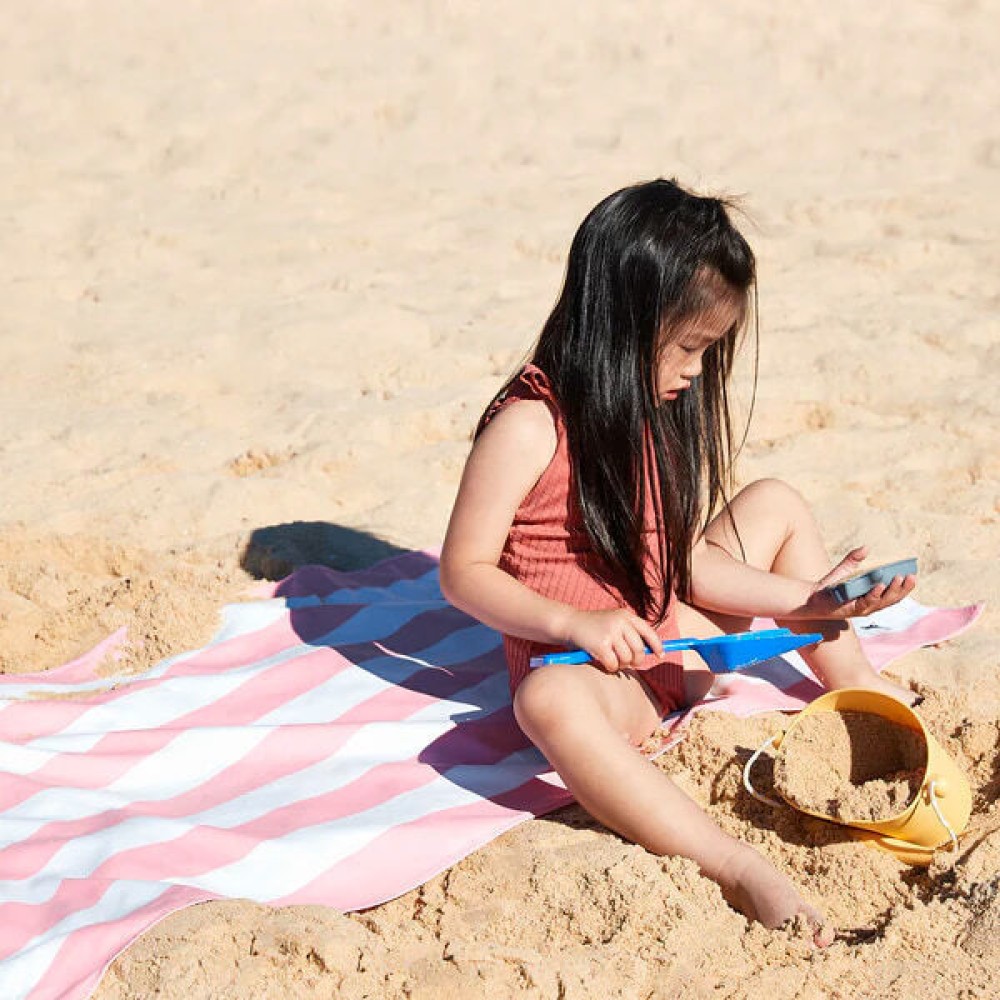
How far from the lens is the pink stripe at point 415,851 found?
168 cm

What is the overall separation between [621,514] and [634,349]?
23cm

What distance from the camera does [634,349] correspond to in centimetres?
190

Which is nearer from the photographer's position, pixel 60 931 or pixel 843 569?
pixel 60 931

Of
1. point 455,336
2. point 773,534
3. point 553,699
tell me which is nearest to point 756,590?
point 773,534

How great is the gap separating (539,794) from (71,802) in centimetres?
61

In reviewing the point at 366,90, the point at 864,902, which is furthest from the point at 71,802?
the point at 366,90

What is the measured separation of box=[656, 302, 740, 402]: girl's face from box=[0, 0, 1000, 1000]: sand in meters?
0.48

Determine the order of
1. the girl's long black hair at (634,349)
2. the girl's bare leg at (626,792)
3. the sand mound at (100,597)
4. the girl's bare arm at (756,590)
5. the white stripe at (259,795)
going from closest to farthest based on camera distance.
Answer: the girl's bare leg at (626,792) < the white stripe at (259,795) < the girl's long black hair at (634,349) < the girl's bare arm at (756,590) < the sand mound at (100,597)

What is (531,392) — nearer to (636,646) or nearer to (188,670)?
(636,646)

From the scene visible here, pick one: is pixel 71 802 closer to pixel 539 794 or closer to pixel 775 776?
pixel 539 794

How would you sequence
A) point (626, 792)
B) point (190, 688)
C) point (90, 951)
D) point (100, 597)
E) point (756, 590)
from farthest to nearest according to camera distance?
point (100, 597)
point (190, 688)
point (756, 590)
point (626, 792)
point (90, 951)

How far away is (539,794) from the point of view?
74.1 inches

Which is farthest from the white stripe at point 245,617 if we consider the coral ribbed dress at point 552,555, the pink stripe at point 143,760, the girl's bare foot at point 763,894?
the girl's bare foot at point 763,894

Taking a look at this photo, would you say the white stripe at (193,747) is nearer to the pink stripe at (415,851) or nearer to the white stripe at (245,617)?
the white stripe at (245,617)
